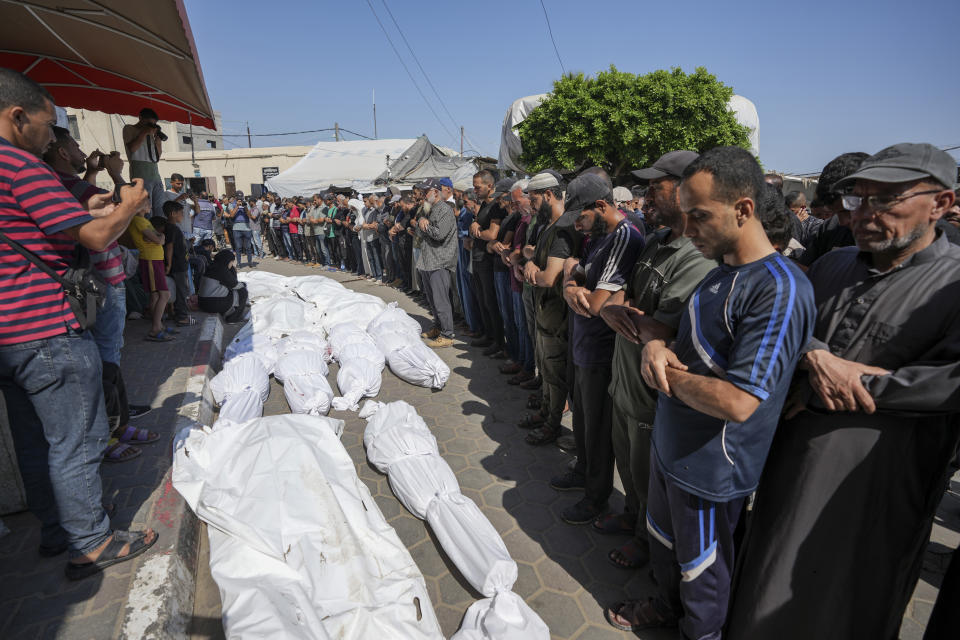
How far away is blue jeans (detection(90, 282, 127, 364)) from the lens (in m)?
3.42

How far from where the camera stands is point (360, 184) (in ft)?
54.5

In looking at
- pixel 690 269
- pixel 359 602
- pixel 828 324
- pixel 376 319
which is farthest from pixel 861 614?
pixel 376 319

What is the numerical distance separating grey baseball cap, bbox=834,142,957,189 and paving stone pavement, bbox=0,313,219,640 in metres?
3.18

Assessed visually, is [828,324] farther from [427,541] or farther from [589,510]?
[427,541]

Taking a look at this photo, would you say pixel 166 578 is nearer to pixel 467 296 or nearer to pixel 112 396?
pixel 112 396

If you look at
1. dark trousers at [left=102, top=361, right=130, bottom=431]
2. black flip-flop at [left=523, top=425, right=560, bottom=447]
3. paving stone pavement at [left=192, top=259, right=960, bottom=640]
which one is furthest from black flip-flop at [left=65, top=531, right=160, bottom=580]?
black flip-flop at [left=523, top=425, right=560, bottom=447]

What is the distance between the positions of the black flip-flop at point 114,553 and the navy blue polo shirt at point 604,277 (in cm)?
251

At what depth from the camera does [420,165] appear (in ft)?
55.2

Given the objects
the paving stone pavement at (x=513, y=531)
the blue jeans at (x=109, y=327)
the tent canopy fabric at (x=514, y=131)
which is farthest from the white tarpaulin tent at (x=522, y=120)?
the blue jeans at (x=109, y=327)

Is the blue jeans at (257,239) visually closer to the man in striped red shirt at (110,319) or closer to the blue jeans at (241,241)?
the blue jeans at (241,241)

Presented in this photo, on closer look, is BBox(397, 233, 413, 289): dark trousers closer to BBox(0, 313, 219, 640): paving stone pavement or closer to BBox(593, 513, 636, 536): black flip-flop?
BBox(0, 313, 219, 640): paving stone pavement

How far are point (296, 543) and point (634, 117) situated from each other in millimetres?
15653

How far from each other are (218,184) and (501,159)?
24.4 metres

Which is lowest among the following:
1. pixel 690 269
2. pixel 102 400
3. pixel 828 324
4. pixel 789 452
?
pixel 102 400
